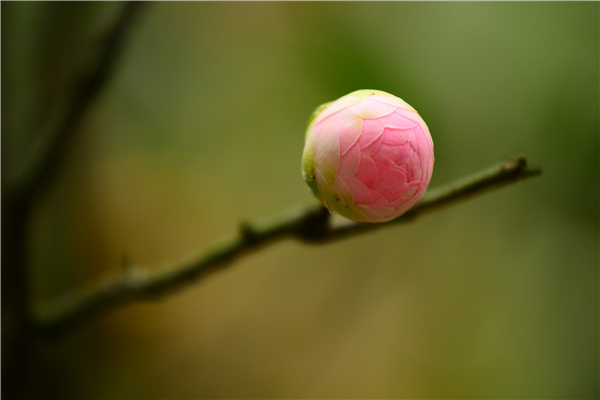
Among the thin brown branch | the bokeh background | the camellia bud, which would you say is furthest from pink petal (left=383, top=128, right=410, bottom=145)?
the bokeh background

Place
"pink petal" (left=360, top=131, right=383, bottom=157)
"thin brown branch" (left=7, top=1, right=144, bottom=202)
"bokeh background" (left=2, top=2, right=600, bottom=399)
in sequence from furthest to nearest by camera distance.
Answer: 1. "bokeh background" (left=2, top=2, right=600, bottom=399)
2. "thin brown branch" (left=7, top=1, right=144, bottom=202)
3. "pink petal" (left=360, top=131, right=383, bottom=157)

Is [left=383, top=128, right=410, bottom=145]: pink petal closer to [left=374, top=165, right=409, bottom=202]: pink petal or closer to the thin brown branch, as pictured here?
[left=374, top=165, right=409, bottom=202]: pink petal

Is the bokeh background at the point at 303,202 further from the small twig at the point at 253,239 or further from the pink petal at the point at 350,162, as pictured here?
the pink petal at the point at 350,162

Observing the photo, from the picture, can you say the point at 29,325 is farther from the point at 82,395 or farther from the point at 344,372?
the point at 344,372

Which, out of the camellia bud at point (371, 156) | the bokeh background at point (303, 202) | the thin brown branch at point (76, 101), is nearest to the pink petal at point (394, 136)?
the camellia bud at point (371, 156)

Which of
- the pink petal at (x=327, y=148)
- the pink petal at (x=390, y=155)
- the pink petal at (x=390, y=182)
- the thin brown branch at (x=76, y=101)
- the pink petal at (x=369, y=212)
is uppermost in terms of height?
the thin brown branch at (x=76, y=101)
